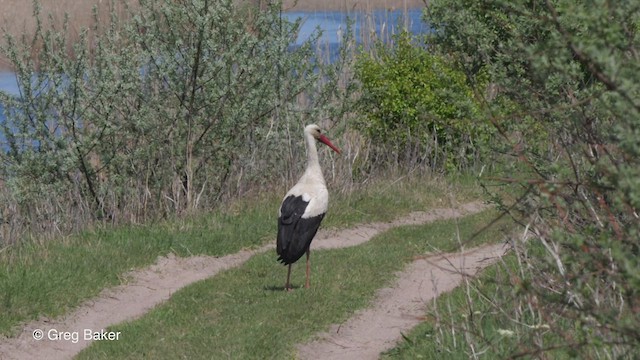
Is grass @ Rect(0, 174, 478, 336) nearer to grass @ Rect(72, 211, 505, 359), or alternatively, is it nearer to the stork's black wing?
grass @ Rect(72, 211, 505, 359)

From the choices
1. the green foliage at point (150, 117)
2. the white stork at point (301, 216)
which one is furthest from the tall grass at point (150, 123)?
the white stork at point (301, 216)

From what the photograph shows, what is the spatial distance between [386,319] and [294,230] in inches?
54.7

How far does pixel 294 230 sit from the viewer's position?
38.4 feet

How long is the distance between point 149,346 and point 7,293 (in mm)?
1756

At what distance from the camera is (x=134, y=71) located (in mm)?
15656

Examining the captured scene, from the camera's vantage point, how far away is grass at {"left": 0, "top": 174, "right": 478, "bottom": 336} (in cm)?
1105

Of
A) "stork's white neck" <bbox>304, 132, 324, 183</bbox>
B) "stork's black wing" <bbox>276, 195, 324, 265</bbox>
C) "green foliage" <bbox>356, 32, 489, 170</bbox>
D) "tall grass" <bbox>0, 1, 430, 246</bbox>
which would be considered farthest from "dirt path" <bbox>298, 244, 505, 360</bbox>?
"green foliage" <bbox>356, 32, 489, 170</bbox>

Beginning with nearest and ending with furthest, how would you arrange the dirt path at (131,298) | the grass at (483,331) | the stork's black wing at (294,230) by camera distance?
the grass at (483,331)
the dirt path at (131,298)
the stork's black wing at (294,230)

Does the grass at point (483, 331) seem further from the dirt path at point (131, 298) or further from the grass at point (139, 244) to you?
the grass at point (139, 244)

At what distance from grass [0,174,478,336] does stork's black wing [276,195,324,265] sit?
1897mm

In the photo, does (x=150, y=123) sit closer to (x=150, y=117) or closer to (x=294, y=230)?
(x=150, y=117)

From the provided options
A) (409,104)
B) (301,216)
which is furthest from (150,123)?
(409,104)

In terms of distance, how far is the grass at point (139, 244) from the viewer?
36.3 feet

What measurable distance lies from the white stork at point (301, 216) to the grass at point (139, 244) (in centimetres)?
185
